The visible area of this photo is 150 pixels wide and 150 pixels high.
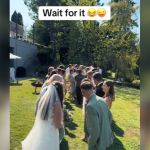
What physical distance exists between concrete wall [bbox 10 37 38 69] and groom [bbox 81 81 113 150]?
23cm

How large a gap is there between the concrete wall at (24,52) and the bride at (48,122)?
134 mm

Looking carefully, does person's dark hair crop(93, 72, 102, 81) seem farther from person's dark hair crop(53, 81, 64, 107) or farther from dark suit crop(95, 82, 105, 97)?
person's dark hair crop(53, 81, 64, 107)

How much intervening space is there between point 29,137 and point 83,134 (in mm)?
215

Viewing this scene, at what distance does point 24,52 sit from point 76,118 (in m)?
0.34

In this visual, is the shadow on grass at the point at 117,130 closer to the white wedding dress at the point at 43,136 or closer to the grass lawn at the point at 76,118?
the grass lawn at the point at 76,118

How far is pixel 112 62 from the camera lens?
2189 mm

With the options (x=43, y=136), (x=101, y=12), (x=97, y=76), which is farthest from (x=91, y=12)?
(x=43, y=136)

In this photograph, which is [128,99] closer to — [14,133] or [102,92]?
[102,92]

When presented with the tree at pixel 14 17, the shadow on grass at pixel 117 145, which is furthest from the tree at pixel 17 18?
A: the shadow on grass at pixel 117 145

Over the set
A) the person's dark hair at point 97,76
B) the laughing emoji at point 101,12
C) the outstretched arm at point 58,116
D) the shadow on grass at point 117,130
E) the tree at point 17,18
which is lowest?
the shadow on grass at point 117,130

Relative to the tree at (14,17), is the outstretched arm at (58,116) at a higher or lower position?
lower

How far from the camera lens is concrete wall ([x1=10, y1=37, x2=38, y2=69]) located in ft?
7.07

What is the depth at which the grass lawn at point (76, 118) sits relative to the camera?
7.02 ft
